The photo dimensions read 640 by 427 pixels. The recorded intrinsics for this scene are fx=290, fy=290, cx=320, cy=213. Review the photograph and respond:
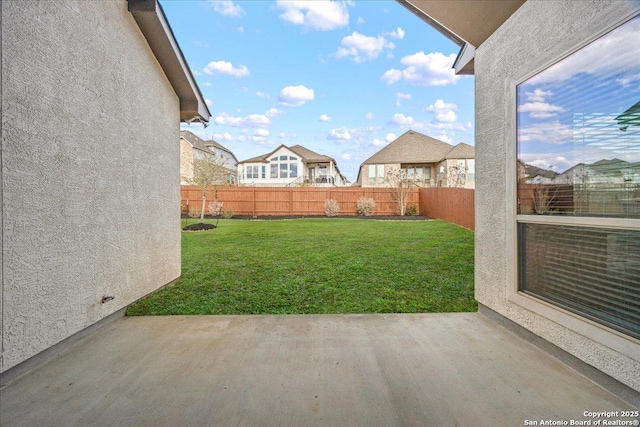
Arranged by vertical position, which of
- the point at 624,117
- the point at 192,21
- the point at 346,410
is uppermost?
the point at 192,21

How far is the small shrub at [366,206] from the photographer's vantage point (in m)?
16.6

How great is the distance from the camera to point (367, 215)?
54.3ft

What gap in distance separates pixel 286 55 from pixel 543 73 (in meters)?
14.1

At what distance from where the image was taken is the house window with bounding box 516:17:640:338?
6.70ft

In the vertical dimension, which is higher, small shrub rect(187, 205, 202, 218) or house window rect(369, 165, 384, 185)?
house window rect(369, 165, 384, 185)

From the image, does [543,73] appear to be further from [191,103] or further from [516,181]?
[191,103]

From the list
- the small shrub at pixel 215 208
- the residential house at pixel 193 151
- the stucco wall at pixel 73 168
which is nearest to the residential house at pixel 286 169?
the residential house at pixel 193 151

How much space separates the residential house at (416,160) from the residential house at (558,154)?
77.2 ft

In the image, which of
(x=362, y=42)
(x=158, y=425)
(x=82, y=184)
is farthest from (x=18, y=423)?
(x=362, y=42)

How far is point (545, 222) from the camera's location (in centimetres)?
271

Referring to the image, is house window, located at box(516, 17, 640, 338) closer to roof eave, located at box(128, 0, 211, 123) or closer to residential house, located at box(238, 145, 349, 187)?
roof eave, located at box(128, 0, 211, 123)

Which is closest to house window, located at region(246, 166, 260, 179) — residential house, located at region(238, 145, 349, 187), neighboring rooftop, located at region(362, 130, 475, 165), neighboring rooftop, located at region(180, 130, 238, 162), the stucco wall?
residential house, located at region(238, 145, 349, 187)

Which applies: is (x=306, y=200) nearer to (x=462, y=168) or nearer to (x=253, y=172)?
(x=462, y=168)

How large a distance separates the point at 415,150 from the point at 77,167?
28912 mm
